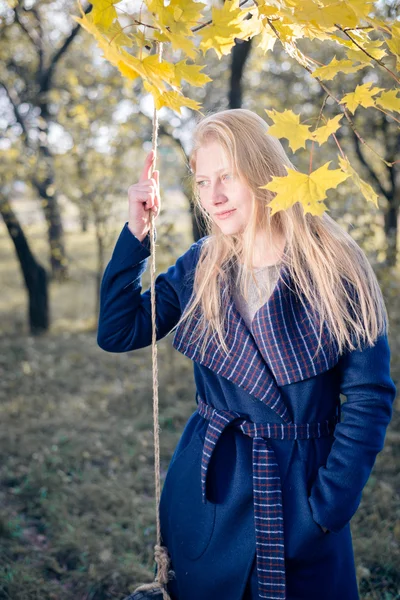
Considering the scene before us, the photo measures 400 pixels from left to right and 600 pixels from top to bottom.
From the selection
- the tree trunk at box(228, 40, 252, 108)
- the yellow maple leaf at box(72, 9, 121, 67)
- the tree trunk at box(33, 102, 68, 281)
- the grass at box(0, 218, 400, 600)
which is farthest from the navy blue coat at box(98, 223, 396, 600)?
the tree trunk at box(33, 102, 68, 281)

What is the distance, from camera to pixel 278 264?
1.66m

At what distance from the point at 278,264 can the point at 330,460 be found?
1.89 feet

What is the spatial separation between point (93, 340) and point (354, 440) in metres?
6.01

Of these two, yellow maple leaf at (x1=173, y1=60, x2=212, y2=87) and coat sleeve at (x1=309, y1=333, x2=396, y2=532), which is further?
coat sleeve at (x1=309, y1=333, x2=396, y2=532)

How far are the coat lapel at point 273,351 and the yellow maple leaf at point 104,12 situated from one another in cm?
79

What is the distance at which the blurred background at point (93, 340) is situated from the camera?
2939mm

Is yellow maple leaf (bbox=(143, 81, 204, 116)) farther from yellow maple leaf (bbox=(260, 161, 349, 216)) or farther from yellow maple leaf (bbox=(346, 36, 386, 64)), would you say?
yellow maple leaf (bbox=(346, 36, 386, 64))

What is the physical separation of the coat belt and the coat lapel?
61mm

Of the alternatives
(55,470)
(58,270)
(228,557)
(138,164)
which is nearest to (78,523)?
(55,470)

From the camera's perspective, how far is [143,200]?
1654mm

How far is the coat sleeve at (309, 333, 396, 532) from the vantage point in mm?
1431

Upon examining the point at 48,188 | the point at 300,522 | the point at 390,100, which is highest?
the point at 48,188

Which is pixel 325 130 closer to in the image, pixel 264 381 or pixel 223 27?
pixel 223 27

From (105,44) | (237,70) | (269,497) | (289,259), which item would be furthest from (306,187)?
(237,70)
